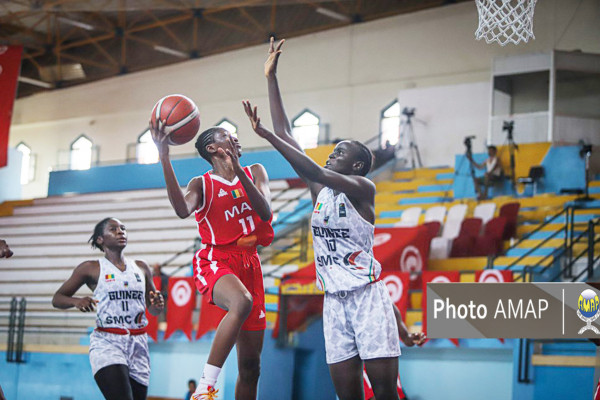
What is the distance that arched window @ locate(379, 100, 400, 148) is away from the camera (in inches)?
709

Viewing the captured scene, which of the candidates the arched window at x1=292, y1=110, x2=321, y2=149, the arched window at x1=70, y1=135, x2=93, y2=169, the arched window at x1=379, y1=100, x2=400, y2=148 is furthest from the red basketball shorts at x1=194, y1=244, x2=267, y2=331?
the arched window at x1=70, y1=135, x2=93, y2=169

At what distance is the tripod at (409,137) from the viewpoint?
17.1 meters

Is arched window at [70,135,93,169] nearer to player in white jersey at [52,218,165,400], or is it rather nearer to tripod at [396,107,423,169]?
tripod at [396,107,423,169]

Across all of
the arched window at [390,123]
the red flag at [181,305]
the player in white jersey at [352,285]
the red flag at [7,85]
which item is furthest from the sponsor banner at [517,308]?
the red flag at [7,85]

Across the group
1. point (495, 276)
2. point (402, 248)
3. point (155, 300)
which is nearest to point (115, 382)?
point (155, 300)

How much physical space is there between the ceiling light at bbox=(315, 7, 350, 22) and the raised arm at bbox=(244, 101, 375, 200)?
1431cm

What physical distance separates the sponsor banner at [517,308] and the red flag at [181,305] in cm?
471

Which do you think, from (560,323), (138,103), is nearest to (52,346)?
(560,323)

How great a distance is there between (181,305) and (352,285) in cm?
612

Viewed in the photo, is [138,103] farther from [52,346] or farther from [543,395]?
[543,395]

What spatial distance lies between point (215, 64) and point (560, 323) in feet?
51.5

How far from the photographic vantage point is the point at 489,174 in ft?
45.9

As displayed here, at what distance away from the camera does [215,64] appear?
20594 mm

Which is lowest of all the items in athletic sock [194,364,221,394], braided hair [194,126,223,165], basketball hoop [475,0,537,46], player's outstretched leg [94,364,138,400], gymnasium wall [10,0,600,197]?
player's outstretched leg [94,364,138,400]
